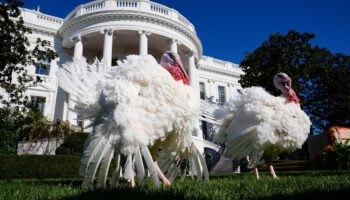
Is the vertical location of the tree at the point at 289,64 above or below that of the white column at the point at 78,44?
below

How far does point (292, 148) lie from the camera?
561 cm

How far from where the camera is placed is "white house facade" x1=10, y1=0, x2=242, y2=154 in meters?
24.3

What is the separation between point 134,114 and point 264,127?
2.72 m

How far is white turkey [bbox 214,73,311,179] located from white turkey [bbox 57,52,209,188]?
1237mm

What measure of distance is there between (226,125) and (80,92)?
3245mm

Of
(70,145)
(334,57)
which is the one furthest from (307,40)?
(70,145)

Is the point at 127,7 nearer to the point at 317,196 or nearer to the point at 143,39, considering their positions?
the point at 143,39

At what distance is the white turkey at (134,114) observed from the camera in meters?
3.43

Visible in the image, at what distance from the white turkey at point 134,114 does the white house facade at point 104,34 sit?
1847cm

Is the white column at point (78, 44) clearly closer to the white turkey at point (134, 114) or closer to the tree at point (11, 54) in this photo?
the tree at point (11, 54)

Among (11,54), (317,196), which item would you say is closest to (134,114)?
(317,196)

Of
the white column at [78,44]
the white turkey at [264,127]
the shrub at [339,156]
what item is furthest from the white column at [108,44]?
the white turkey at [264,127]

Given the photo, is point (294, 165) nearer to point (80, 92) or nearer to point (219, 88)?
point (80, 92)

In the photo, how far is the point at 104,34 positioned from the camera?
24.4 m
